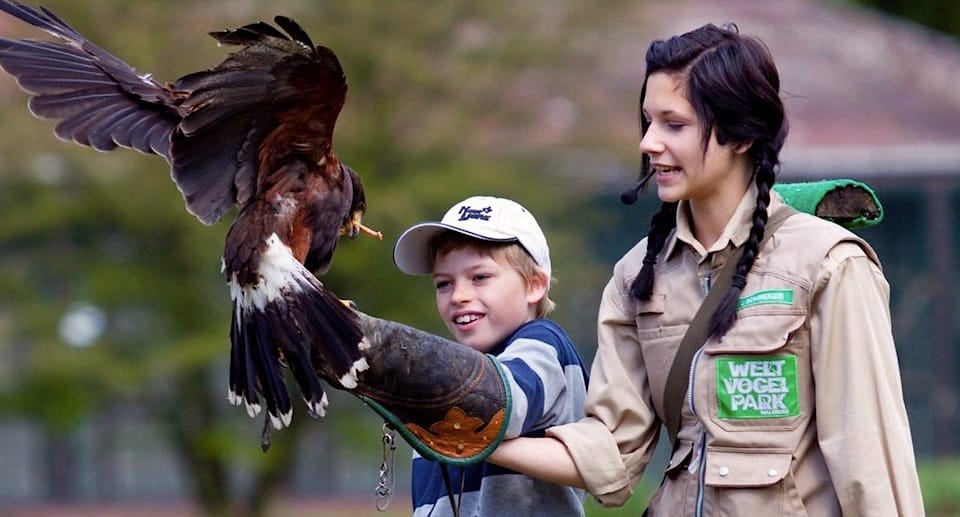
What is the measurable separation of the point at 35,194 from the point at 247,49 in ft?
24.1

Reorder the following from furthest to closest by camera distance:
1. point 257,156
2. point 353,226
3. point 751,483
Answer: point 353,226, point 257,156, point 751,483

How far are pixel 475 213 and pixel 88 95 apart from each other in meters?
1.31

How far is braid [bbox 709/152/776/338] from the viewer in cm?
283

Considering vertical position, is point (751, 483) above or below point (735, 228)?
below

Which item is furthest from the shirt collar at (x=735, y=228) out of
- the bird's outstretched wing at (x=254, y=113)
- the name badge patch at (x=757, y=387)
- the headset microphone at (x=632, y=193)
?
the bird's outstretched wing at (x=254, y=113)

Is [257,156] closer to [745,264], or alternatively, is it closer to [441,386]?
[441,386]

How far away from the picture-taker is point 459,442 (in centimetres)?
291

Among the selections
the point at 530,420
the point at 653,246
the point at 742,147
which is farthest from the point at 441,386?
the point at 742,147

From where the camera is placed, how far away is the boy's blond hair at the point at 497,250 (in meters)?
3.21

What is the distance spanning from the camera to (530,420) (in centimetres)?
300

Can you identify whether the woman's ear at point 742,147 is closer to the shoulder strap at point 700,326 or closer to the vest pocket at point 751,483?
the shoulder strap at point 700,326

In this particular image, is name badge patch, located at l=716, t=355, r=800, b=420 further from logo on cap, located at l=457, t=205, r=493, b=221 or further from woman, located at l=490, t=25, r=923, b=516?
logo on cap, located at l=457, t=205, r=493, b=221

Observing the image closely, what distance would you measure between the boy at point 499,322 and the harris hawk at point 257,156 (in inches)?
12.3

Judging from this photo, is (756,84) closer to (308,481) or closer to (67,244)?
(67,244)
